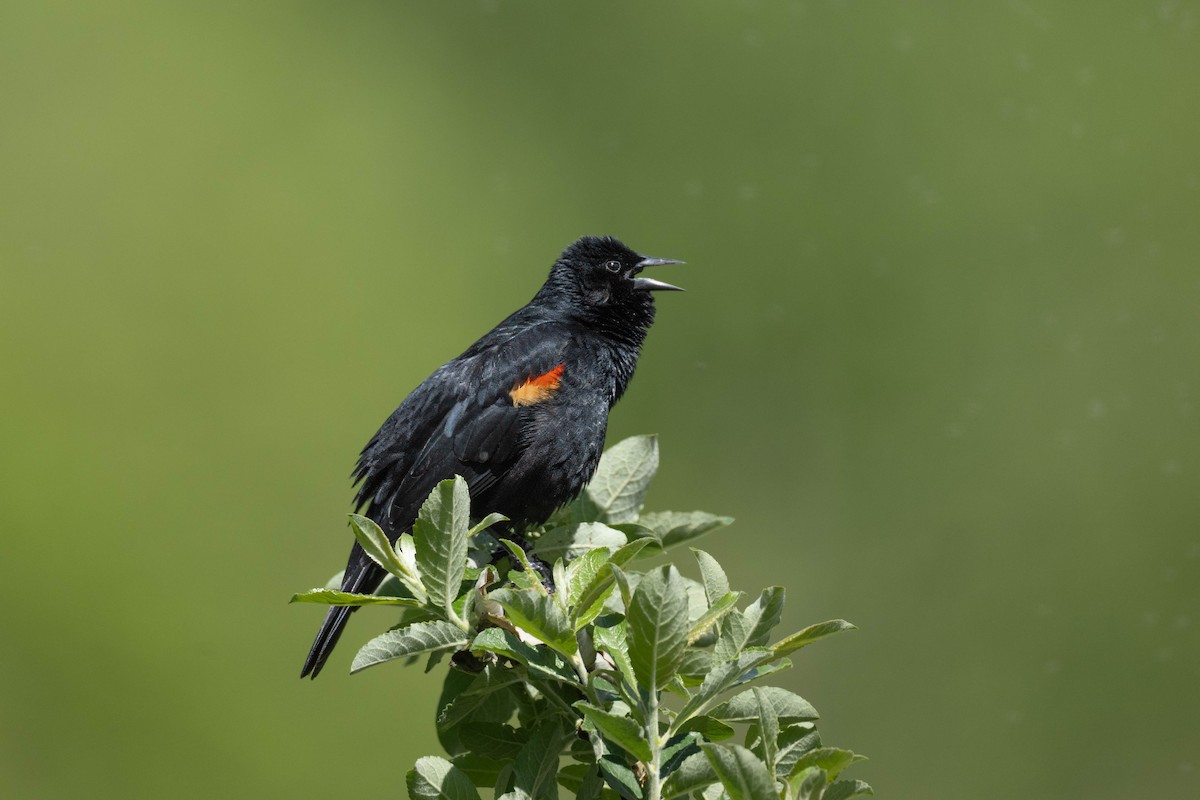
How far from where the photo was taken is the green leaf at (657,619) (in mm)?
873

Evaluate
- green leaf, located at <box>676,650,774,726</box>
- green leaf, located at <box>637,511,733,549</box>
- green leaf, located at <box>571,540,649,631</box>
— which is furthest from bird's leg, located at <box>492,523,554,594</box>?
green leaf, located at <box>676,650,774,726</box>

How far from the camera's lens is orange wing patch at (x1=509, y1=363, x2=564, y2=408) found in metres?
2.07

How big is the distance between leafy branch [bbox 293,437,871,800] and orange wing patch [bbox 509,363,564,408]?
0.89m

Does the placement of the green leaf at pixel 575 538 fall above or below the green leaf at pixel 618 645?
below

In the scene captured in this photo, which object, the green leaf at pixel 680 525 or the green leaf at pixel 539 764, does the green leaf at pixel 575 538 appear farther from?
the green leaf at pixel 539 764

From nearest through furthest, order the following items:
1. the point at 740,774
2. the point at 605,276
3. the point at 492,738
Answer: the point at 740,774 → the point at 492,738 → the point at 605,276

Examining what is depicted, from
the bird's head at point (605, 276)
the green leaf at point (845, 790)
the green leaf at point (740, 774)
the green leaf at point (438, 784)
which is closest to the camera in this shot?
the green leaf at point (740, 774)

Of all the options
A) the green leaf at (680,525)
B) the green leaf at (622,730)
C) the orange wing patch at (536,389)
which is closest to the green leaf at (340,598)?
the green leaf at (622,730)

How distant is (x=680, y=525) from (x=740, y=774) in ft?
2.27

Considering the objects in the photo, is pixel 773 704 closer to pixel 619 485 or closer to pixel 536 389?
pixel 619 485

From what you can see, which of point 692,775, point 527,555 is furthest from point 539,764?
point 527,555

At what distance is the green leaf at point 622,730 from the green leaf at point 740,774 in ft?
0.25

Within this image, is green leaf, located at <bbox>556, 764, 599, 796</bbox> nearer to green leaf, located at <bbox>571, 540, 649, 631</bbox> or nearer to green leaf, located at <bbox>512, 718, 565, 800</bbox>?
Answer: green leaf, located at <bbox>512, 718, 565, 800</bbox>

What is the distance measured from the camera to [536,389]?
209cm
